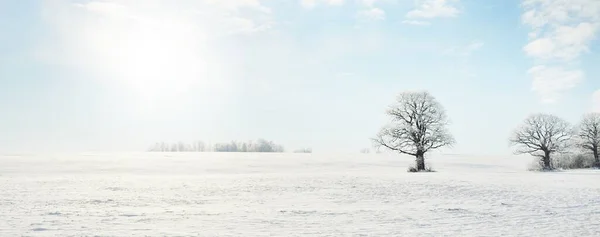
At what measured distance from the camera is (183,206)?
24766 millimetres

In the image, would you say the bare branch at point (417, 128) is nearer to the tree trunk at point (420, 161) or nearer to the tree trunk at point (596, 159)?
the tree trunk at point (420, 161)

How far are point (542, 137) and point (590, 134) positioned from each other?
1393 cm

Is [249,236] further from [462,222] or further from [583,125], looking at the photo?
[583,125]

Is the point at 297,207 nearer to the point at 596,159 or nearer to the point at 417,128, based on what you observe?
the point at 417,128

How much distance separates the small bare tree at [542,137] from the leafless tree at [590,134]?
22.2 ft

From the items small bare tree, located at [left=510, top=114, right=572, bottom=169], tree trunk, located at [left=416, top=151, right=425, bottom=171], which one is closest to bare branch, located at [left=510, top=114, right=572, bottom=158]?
small bare tree, located at [left=510, top=114, right=572, bottom=169]

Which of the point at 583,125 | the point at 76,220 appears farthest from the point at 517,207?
the point at 583,125

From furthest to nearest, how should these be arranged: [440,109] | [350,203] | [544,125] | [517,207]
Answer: [544,125], [440,109], [350,203], [517,207]

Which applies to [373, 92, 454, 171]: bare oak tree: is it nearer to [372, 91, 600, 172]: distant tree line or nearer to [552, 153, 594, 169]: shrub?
[372, 91, 600, 172]: distant tree line

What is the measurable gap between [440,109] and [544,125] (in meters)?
24.7

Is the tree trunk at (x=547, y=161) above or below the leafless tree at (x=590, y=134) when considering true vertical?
below

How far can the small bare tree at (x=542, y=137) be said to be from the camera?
66.6 meters

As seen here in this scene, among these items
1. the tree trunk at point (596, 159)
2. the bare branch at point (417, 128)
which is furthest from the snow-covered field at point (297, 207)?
the tree trunk at point (596, 159)

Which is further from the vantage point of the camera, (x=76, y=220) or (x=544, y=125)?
(x=544, y=125)
